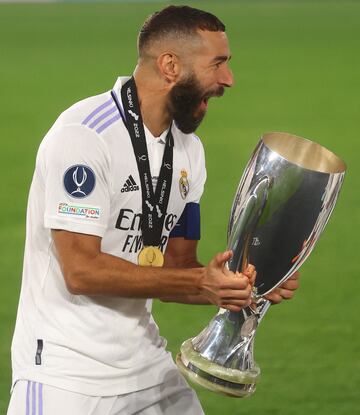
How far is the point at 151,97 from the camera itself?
15.7ft

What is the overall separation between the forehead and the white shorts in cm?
116

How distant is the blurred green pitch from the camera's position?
24.3 ft

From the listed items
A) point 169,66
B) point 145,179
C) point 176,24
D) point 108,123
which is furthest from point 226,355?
point 176,24

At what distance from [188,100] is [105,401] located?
106 centimetres

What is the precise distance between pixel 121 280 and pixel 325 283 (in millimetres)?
4726

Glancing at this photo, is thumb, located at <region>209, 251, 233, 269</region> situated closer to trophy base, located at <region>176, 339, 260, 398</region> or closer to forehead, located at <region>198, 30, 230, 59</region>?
trophy base, located at <region>176, 339, 260, 398</region>

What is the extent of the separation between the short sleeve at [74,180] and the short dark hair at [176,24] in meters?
0.47

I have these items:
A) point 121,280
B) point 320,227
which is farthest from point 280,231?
point 121,280

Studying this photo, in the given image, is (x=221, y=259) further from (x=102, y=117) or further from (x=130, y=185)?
(x=102, y=117)

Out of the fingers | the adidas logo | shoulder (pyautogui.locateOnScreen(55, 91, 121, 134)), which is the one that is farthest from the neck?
the fingers

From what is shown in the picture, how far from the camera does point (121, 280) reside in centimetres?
449

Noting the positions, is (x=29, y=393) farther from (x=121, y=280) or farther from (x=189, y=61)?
(x=189, y=61)

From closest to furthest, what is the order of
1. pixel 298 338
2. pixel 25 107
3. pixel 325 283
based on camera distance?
pixel 298 338 → pixel 325 283 → pixel 25 107

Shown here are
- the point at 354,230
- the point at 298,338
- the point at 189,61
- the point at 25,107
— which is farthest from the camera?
the point at 25,107
